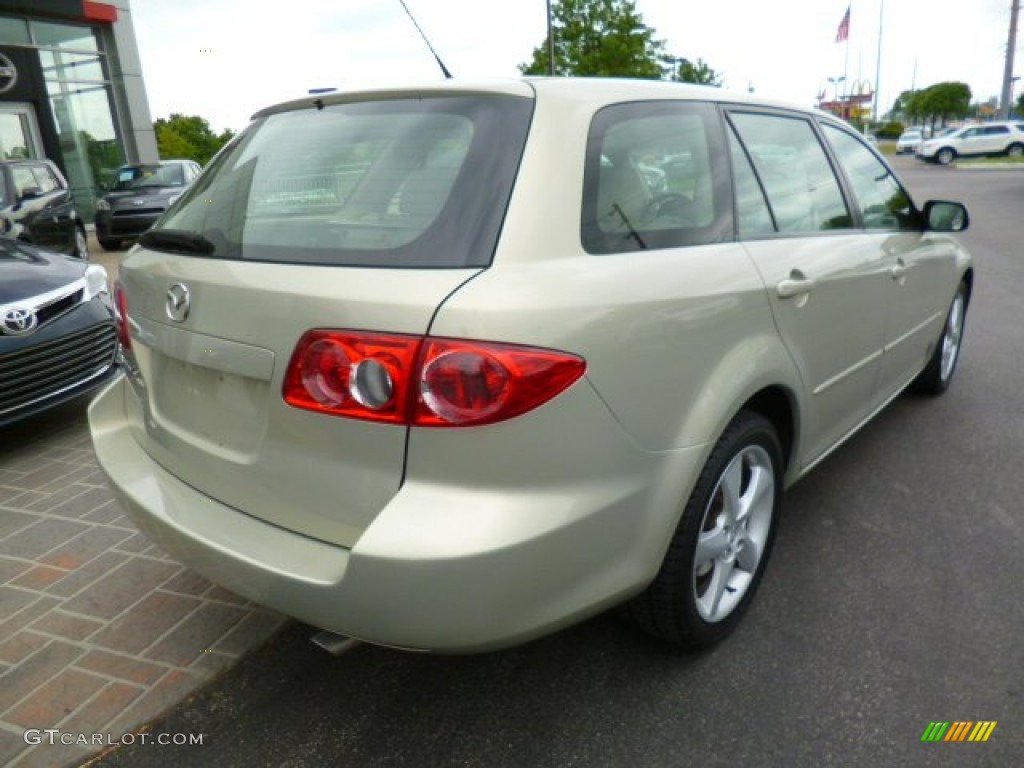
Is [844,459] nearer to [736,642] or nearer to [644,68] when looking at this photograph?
[736,642]

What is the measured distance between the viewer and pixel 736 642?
8.06 feet

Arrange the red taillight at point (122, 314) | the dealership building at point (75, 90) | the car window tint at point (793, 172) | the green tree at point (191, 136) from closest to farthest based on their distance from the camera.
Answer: the red taillight at point (122, 314) → the car window tint at point (793, 172) → the dealership building at point (75, 90) → the green tree at point (191, 136)

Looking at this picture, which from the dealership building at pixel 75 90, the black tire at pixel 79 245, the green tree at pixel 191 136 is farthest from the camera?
the green tree at pixel 191 136

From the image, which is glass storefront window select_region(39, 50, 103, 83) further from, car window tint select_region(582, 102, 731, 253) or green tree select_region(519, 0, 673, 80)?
car window tint select_region(582, 102, 731, 253)

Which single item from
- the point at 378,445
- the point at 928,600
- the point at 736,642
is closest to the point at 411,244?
the point at 378,445

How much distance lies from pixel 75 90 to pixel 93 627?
1950cm

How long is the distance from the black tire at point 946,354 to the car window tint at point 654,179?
2.55m

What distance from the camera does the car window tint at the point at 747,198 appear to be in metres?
2.47

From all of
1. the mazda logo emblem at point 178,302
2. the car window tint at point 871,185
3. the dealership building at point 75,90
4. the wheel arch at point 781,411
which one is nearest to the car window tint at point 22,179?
the dealership building at point 75,90

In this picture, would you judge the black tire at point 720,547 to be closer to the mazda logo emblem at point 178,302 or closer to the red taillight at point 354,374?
the red taillight at point 354,374

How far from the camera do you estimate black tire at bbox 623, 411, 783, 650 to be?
213 cm

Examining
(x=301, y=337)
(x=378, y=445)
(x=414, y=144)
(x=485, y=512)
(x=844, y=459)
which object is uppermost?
(x=414, y=144)

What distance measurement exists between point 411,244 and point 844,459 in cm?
Answer: 280

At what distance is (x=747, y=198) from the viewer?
2.52 m
